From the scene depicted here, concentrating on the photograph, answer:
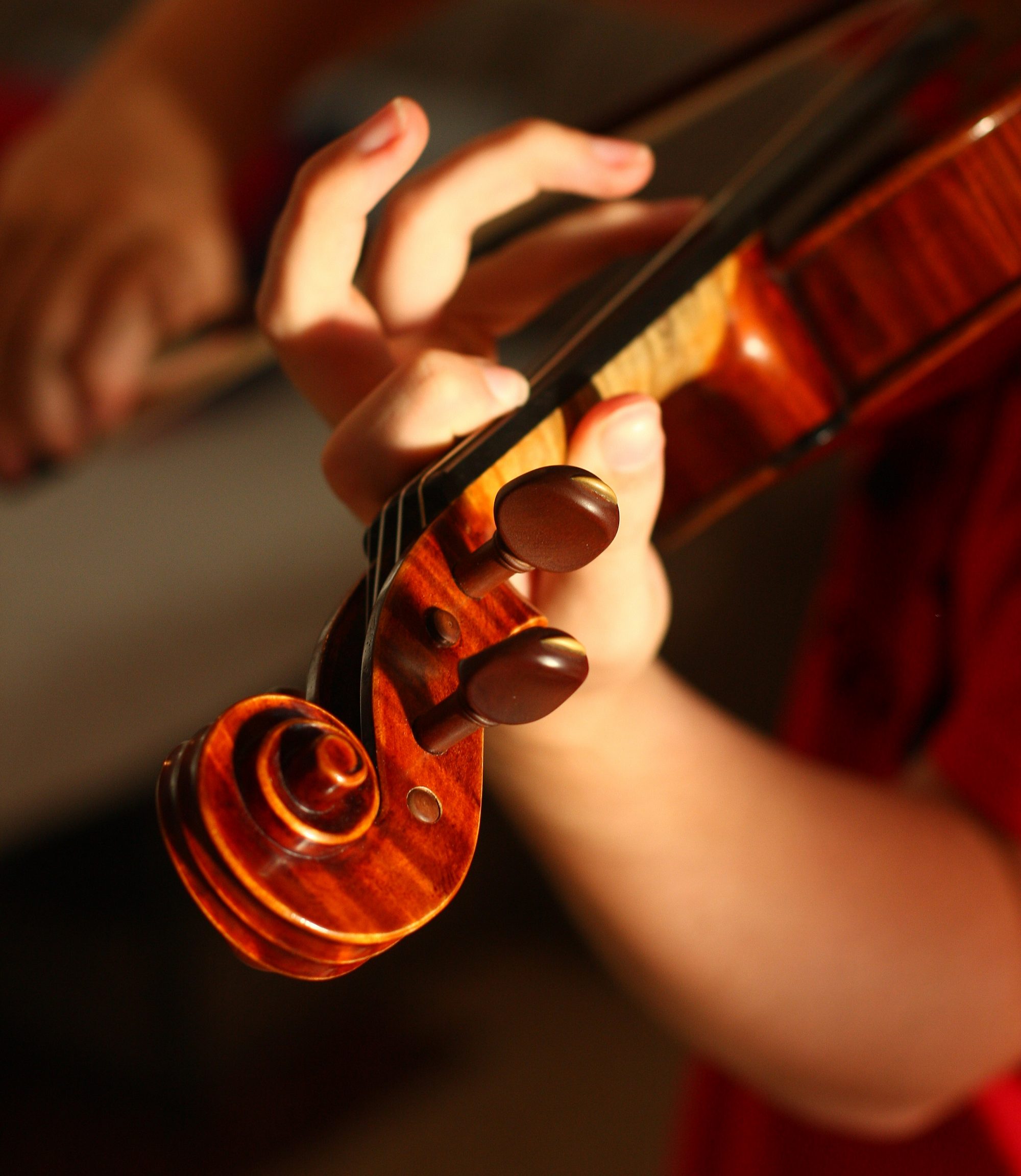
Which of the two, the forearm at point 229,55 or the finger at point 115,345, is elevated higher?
the forearm at point 229,55

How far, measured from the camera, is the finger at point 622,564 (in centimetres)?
27

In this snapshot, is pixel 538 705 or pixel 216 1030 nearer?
pixel 538 705

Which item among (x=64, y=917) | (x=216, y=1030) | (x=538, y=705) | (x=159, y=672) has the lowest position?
(x=216, y=1030)

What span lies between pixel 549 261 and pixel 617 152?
1.6 inches

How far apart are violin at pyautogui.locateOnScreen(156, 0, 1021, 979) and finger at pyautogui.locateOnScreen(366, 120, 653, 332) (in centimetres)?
4

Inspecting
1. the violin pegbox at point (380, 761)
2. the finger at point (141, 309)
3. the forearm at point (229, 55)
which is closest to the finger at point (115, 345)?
the finger at point (141, 309)

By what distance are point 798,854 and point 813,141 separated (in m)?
0.31

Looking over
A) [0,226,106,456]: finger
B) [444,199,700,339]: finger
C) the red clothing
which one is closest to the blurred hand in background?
[0,226,106,456]: finger

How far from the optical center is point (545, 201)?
552mm

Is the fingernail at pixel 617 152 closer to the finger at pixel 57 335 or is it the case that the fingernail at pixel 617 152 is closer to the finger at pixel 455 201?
the finger at pixel 455 201

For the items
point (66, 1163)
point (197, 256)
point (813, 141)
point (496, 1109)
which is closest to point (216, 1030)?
point (66, 1163)

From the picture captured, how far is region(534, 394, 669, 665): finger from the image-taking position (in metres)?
0.27

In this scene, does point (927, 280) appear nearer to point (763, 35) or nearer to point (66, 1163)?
point (763, 35)

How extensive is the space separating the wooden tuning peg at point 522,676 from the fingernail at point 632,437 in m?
0.07
